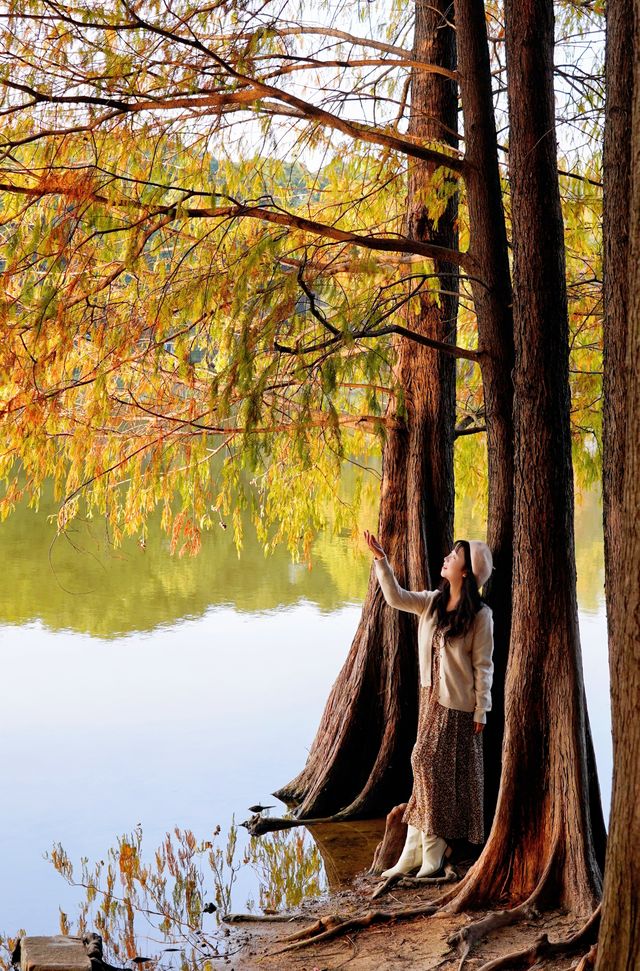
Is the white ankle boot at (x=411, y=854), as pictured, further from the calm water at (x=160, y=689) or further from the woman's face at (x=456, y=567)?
the woman's face at (x=456, y=567)

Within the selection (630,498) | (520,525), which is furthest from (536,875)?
(630,498)

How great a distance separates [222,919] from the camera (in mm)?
5125

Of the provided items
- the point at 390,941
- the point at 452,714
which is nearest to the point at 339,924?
the point at 390,941

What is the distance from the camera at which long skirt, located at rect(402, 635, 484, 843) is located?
5.07 meters

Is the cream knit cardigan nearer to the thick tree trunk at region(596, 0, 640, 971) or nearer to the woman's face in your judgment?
the woman's face

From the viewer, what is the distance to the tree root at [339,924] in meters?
4.41

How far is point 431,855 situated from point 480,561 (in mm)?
1424

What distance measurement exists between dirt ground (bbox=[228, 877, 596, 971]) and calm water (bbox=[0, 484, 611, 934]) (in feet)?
2.56

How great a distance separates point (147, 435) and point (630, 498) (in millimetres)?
4205

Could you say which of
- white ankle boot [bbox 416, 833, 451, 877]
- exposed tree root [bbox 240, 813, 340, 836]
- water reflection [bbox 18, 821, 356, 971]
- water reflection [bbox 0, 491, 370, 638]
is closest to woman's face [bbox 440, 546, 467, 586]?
white ankle boot [bbox 416, 833, 451, 877]

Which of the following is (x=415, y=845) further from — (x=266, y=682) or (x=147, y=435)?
(x=266, y=682)

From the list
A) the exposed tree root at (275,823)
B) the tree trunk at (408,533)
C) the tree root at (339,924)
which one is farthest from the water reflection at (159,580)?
the tree root at (339,924)

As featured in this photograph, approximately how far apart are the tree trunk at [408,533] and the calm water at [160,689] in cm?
50

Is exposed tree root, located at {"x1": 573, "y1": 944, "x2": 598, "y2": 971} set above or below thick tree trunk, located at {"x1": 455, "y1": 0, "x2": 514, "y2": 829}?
below
